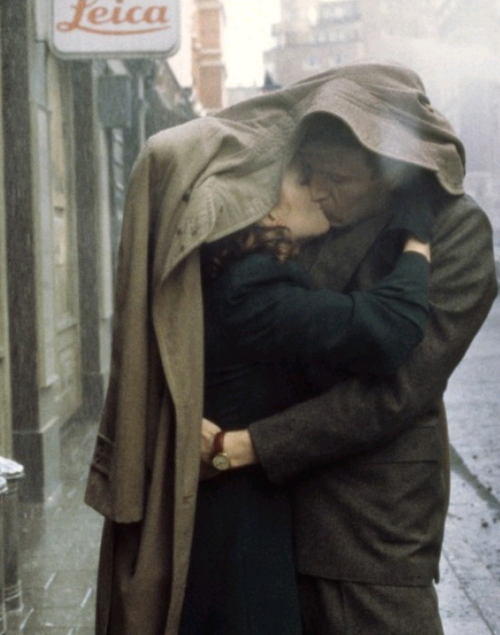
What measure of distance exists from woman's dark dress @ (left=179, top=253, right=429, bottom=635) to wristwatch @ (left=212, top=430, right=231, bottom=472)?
0.15 ft

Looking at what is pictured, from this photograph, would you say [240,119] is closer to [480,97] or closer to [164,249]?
[164,249]

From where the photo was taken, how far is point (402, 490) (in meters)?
2.39

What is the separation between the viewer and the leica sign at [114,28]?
8.11 m

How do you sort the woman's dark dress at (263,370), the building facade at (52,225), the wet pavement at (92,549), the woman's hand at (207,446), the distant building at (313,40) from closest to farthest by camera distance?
1. the woman's dark dress at (263,370)
2. the woman's hand at (207,446)
3. the wet pavement at (92,549)
4. the building facade at (52,225)
5. the distant building at (313,40)

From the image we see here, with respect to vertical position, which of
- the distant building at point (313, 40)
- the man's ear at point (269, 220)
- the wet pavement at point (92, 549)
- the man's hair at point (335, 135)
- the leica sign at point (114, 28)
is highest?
the man's hair at point (335, 135)

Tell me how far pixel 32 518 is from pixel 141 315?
498 centimetres

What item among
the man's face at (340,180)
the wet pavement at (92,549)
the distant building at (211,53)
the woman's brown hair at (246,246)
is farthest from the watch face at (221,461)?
the distant building at (211,53)

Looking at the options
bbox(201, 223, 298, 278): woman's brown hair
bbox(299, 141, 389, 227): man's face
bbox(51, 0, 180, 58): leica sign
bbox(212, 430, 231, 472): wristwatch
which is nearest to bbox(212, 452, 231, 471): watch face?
bbox(212, 430, 231, 472): wristwatch

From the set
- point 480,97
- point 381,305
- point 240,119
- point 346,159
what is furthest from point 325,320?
point 480,97

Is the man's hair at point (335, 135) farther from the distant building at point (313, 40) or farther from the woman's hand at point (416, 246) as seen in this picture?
the distant building at point (313, 40)

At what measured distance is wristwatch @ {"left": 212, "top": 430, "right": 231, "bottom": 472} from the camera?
2357 millimetres

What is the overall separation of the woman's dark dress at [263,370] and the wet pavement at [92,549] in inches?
105

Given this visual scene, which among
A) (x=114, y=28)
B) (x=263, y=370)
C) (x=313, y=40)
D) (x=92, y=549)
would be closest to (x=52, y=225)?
(x=114, y=28)

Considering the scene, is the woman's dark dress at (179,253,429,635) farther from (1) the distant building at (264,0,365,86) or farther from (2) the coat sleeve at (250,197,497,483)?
(1) the distant building at (264,0,365,86)
